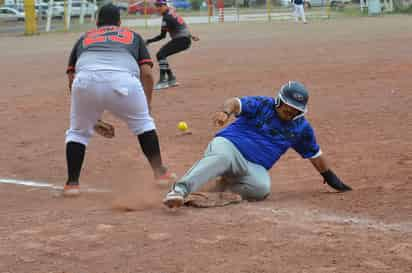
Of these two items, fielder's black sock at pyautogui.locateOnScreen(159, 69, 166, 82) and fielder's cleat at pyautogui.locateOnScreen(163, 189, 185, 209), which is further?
fielder's black sock at pyautogui.locateOnScreen(159, 69, 166, 82)

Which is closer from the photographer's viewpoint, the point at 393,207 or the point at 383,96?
the point at 393,207

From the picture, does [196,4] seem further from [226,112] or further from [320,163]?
[226,112]

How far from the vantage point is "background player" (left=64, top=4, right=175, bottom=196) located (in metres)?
7.16

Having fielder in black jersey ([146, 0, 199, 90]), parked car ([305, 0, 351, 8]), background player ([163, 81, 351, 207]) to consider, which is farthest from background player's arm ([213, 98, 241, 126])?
parked car ([305, 0, 351, 8])

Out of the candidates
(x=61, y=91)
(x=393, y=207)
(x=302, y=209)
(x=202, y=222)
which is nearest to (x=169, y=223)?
(x=202, y=222)

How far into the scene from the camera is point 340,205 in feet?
21.9

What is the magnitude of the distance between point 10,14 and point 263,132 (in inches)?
1946

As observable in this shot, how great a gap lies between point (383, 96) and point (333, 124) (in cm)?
235

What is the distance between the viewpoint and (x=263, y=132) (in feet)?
23.1

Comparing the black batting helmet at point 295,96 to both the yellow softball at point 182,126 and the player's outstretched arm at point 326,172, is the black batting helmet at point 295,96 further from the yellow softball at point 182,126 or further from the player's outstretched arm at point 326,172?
the yellow softball at point 182,126

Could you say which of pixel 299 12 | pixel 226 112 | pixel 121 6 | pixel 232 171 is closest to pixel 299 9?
pixel 299 12

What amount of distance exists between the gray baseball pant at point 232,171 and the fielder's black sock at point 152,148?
743 millimetres

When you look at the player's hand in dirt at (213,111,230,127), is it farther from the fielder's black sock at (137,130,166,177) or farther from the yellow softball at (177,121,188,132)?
the yellow softball at (177,121,188,132)

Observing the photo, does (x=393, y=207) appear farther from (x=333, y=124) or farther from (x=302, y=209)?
(x=333, y=124)
